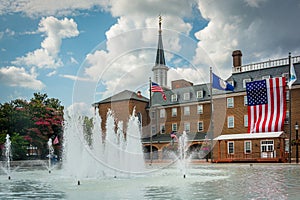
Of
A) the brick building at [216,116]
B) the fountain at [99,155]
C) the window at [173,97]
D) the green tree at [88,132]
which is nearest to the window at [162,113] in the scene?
the brick building at [216,116]

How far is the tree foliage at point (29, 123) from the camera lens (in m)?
44.0

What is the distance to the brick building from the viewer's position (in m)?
39.8

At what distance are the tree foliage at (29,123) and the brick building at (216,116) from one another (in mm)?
7082

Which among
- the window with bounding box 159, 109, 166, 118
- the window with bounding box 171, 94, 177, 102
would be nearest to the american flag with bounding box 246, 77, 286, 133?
the window with bounding box 171, 94, 177, 102

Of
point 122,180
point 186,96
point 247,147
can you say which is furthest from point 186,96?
point 122,180

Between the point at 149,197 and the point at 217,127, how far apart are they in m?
37.4

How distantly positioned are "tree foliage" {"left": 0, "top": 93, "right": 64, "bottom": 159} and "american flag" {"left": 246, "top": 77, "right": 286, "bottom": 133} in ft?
81.9

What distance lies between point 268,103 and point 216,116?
35.8ft

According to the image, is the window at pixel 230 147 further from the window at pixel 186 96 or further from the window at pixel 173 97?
the window at pixel 173 97

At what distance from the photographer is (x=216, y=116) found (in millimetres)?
47094

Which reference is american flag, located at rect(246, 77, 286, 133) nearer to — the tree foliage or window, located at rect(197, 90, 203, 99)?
window, located at rect(197, 90, 203, 99)

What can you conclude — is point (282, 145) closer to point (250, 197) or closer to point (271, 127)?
point (271, 127)

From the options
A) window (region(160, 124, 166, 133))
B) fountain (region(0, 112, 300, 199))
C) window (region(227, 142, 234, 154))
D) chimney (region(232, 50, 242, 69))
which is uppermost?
chimney (region(232, 50, 242, 69))

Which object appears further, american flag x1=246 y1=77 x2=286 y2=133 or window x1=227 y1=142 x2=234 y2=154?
window x1=227 y1=142 x2=234 y2=154
